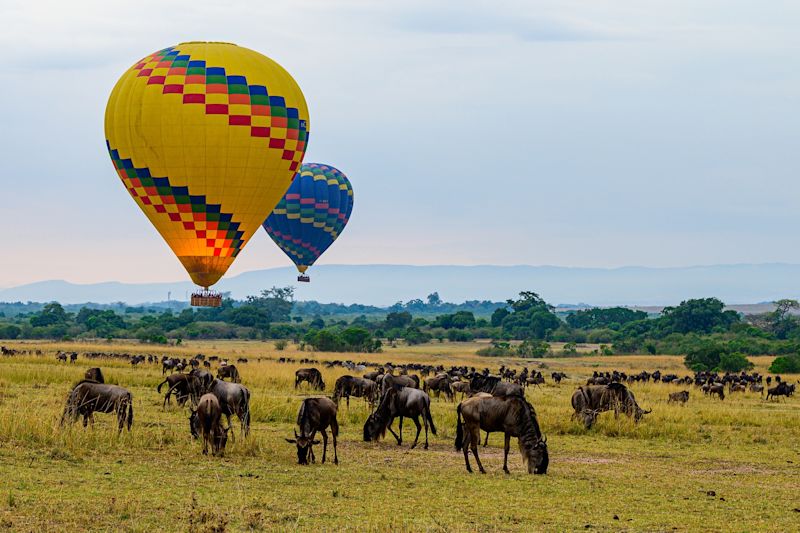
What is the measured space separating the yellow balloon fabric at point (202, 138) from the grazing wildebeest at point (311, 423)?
23.3 metres

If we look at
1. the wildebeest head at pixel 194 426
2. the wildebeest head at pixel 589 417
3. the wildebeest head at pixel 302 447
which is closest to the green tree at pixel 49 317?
the wildebeest head at pixel 589 417

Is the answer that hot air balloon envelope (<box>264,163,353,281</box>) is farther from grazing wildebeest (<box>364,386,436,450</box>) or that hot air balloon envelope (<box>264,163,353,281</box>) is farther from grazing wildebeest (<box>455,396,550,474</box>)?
grazing wildebeest (<box>455,396,550,474</box>)

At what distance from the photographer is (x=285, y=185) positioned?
45.4m

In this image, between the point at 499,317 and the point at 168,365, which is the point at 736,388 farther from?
the point at 499,317

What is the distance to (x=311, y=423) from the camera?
20203mm

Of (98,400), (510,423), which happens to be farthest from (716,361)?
(98,400)

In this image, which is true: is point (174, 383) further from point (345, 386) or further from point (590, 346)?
point (590, 346)

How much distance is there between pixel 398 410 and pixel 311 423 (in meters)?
4.12

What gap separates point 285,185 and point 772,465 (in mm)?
28034

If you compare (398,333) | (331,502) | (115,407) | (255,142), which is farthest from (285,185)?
(398,333)

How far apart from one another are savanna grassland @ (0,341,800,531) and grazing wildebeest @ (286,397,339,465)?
34 centimetres

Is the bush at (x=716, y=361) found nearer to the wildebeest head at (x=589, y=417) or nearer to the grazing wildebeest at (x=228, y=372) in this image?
the grazing wildebeest at (x=228, y=372)

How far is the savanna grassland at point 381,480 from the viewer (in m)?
14.5

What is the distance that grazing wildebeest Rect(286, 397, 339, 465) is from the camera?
19703 mm
